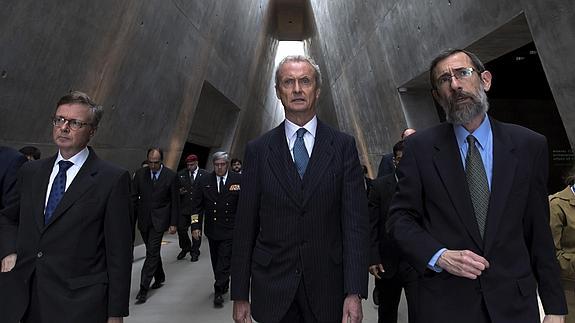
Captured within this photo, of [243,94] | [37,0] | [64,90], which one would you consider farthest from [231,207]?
[243,94]

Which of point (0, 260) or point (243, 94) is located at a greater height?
point (243, 94)

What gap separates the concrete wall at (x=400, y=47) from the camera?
15.2 ft

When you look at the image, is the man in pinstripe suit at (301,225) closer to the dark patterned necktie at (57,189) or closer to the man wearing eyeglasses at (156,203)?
the dark patterned necktie at (57,189)

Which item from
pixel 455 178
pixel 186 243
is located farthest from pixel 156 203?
pixel 455 178

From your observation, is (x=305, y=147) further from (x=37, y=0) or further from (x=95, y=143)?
(x=95, y=143)

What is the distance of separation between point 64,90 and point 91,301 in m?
4.74

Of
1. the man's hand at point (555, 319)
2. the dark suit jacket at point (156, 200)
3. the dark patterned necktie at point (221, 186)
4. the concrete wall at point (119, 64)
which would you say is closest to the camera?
the man's hand at point (555, 319)

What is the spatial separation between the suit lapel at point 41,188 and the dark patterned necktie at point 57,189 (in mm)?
23

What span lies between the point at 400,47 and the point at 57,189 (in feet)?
28.7

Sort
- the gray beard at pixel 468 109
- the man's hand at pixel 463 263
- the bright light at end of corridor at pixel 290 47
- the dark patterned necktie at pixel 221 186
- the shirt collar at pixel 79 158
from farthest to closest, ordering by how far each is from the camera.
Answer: the bright light at end of corridor at pixel 290 47 → the dark patterned necktie at pixel 221 186 → the shirt collar at pixel 79 158 → the gray beard at pixel 468 109 → the man's hand at pixel 463 263

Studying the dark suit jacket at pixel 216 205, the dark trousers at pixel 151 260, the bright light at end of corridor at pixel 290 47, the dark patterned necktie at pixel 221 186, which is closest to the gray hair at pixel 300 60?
the dark suit jacket at pixel 216 205

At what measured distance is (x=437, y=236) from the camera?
1.73 m

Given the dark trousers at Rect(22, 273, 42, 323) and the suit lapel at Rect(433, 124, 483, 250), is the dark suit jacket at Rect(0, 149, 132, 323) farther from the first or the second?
the suit lapel at Rect(433, 124, 483, 250)

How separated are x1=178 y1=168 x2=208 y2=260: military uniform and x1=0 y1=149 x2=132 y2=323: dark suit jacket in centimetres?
469
